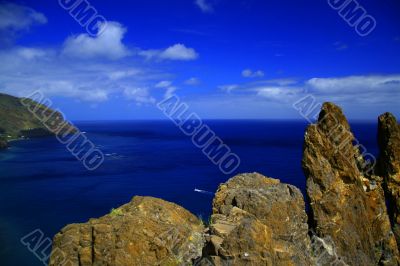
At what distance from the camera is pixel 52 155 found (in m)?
167

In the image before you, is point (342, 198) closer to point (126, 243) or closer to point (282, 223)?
point (282, 223)

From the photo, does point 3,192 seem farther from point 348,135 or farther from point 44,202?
point 348,135

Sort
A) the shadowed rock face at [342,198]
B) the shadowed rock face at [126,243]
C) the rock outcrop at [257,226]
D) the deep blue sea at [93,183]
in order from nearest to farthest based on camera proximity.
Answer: the rock outcrop at [257,226], the shadowed rock face at [126,243], the shadowed rock face at [342,198], the deep blue sea at [93,183]

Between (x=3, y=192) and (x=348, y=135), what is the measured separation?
99.1m

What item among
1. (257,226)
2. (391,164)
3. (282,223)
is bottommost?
(257,226)

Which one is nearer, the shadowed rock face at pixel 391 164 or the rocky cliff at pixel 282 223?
the rocky cliff at pixel 282 223

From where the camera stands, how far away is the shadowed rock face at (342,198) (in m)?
22.4

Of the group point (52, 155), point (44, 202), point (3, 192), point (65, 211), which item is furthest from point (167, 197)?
point (52, 155)

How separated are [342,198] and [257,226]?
11.0 m

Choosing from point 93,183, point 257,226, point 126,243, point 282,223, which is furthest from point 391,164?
point 93,183

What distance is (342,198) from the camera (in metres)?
22.9

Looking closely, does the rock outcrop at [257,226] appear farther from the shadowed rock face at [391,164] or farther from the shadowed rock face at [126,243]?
the shadowed rock face at [391,164]

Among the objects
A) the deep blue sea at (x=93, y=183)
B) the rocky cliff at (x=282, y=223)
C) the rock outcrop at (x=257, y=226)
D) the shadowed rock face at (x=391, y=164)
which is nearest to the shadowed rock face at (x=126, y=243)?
the rocky cliff at (x=282, y=223)

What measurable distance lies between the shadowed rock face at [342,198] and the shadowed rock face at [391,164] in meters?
1.67
